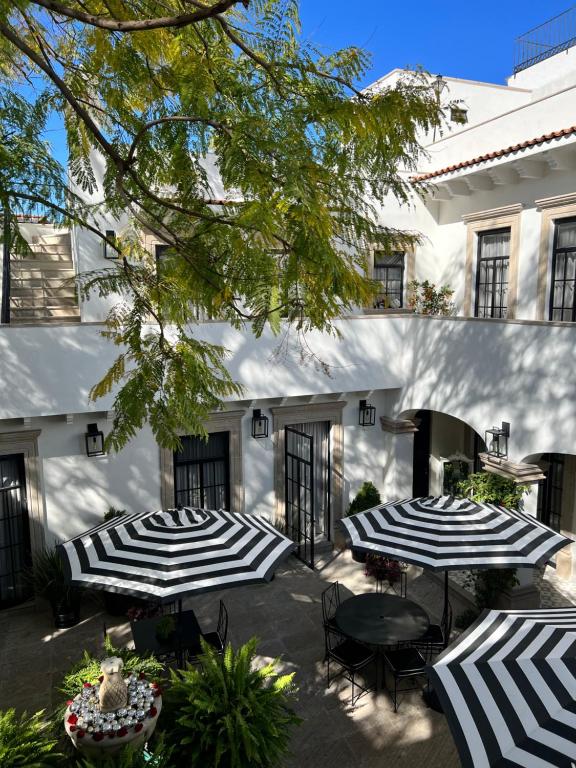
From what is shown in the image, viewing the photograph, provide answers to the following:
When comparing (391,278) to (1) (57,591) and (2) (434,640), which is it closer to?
(2) (434,640)

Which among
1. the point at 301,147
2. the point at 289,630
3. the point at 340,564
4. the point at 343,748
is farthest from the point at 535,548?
the point at 301,147

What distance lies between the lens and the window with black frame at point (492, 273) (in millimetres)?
11719

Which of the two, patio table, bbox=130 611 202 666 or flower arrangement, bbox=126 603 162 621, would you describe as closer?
patio table, bbox=130 611 202 666

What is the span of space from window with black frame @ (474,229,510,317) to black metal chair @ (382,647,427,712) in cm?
683

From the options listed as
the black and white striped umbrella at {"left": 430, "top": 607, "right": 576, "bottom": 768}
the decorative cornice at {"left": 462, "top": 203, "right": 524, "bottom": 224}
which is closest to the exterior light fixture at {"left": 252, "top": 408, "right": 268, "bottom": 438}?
the decorative cornice at {"left": 462, "top": 203, "right": 524, "bottom": 224}

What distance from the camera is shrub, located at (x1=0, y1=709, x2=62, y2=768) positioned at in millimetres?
5141

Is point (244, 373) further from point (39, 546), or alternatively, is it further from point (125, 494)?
point (39, 546)

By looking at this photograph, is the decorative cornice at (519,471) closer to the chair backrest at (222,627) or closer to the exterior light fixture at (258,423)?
the exterior light fixture at (258,423)

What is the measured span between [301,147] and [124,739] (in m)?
5.38

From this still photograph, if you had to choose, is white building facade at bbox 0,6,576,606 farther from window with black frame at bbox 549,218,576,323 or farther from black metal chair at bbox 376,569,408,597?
black metal chair at bbox 376,569,408,597

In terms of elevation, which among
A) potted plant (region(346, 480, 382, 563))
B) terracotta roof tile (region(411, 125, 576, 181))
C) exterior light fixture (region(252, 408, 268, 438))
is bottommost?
potted plant (region(346, 480, 382, 563))

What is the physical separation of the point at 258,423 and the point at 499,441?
15.0ft

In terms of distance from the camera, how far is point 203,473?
Result: 11797 mm

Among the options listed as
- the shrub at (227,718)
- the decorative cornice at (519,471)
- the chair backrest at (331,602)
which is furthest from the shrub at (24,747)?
the decorative cornice at (519,471)
